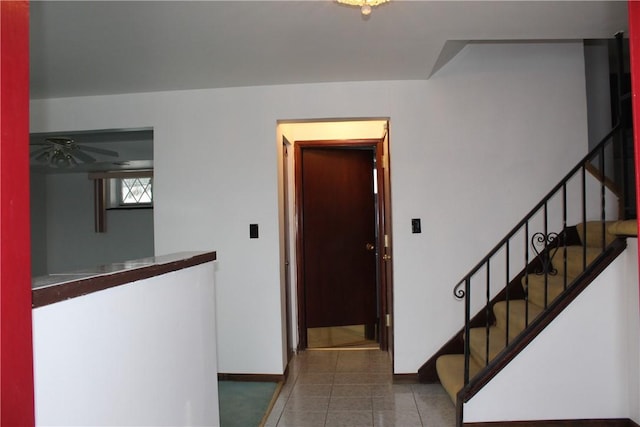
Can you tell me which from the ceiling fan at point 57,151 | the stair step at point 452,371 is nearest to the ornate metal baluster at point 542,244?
the stair step at point 452,371

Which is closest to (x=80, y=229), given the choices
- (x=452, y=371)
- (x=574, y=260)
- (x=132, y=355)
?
(x=452, y=371)

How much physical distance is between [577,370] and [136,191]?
5.47 m

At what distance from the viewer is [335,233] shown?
4484 millimetres

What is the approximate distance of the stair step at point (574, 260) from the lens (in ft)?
9.14

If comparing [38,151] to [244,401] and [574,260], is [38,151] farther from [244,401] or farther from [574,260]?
[574,260]

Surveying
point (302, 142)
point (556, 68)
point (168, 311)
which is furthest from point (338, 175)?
point (168, 311)

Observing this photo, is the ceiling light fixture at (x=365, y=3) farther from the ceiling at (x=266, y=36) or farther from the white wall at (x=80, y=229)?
the white wall at (x=80, y=229)

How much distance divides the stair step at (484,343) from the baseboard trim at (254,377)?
1.39 metres

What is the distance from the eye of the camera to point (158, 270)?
155 centimetres

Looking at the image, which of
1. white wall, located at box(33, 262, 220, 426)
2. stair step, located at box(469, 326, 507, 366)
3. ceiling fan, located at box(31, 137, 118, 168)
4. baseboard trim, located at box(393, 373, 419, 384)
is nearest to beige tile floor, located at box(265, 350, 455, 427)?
baseboard trim, located at box(393, 373, 419, 384)

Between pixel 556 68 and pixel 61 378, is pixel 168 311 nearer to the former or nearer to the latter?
pixel 61 378

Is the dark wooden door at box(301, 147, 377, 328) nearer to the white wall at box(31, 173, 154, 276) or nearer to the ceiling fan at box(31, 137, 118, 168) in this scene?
the ceiling fan at box(31, 137, 118, 168)

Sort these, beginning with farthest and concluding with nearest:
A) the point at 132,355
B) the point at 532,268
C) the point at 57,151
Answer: the point at 57,151 → the point at 532,268 → the point at 132,355

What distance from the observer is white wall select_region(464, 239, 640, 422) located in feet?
7.93
